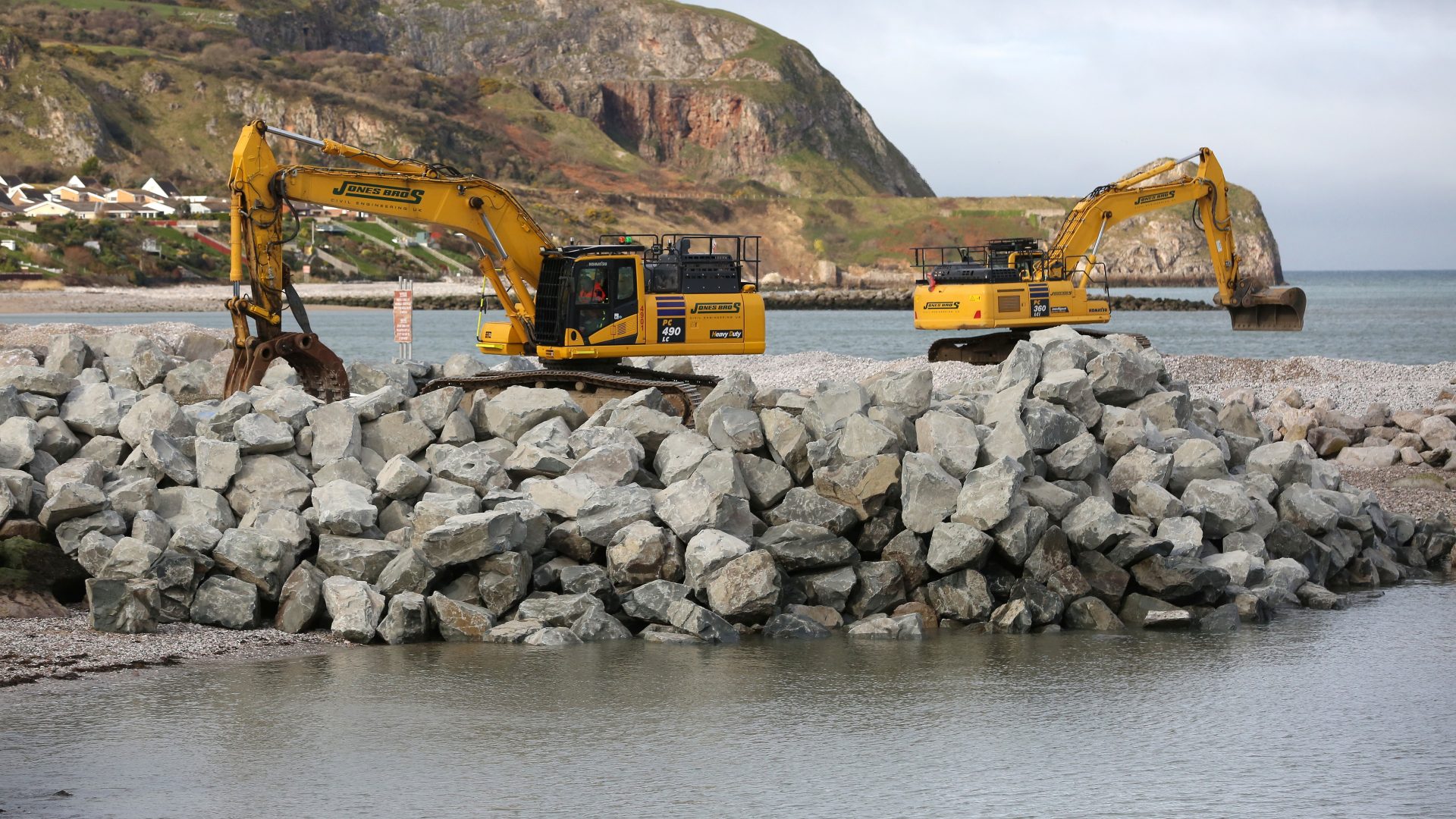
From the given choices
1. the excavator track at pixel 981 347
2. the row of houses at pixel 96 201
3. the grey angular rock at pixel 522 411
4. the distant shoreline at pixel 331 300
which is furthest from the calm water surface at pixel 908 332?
the row of houses at pixel 96 201

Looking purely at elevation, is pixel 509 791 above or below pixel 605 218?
below

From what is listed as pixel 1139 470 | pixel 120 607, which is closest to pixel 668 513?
pixel 120 607

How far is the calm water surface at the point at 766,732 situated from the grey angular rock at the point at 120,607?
0.89m

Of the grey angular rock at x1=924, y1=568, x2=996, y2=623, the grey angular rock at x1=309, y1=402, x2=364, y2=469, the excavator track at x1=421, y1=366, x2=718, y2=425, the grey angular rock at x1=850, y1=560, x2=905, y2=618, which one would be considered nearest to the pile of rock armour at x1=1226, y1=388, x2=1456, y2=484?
the excavator track at x1=421, y1=366, x2=718, y2=425

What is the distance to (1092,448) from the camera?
12.2 meters

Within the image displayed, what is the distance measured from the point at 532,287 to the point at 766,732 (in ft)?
38.8

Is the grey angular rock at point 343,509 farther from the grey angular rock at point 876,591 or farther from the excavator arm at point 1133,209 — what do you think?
the excavator arm at point 1133,209

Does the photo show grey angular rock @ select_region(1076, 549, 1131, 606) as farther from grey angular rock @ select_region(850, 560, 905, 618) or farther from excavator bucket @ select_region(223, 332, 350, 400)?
excavator bucket @ select_region(223, 332, 350, 400)

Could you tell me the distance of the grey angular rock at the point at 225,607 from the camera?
33.5 feet

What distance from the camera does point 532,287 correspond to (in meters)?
18.9

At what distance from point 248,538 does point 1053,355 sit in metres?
7.88

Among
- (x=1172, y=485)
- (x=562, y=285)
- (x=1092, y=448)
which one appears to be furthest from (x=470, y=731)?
(x=562, y=285)

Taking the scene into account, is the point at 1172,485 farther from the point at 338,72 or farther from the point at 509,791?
the point at 338,72

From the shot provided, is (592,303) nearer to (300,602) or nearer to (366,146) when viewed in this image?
(300,602)
